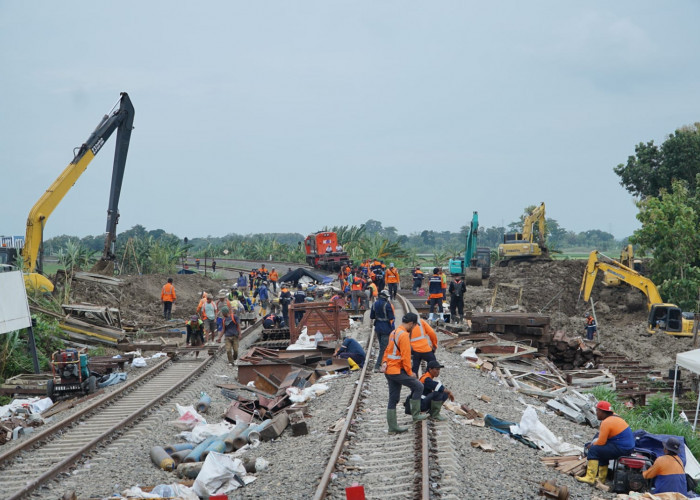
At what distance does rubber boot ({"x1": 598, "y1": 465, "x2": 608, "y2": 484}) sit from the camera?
26.8ft

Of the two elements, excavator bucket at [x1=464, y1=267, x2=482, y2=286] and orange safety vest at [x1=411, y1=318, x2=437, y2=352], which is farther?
excavator bucket at [x1=464, y1=267, x2=482, y2=286]

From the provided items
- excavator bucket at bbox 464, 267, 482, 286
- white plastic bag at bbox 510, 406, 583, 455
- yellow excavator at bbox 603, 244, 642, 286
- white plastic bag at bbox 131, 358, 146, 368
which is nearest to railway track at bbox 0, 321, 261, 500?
white plastic bag at bbox 131, 358, 146, 368

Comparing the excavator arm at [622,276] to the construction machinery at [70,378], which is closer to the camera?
the construction machinery at [70,378]

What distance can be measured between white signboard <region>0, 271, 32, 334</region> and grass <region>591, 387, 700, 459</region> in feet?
46.2

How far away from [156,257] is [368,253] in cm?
1540

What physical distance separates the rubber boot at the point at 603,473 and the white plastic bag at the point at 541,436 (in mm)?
1186

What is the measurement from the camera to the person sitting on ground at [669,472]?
7.74 m

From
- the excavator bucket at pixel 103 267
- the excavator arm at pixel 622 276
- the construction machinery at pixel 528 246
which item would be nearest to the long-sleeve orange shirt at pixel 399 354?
the excavator arm at pixel 622 276

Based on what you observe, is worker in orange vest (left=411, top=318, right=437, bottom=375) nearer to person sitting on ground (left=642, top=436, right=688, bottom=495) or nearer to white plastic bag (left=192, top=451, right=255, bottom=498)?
white plastic bag (left=192, top=451, right=255, bottom=498)

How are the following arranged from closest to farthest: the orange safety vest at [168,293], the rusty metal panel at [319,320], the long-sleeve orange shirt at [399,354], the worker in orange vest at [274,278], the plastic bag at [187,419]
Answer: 1. the long-sleeve orange shirt at [399,354]
2. the plastic bag at [187,419]
3. the rusty metal panel at [319,320]
4. the orange safety vest at [168,293]
5. the worker in orange vest at [274,278]

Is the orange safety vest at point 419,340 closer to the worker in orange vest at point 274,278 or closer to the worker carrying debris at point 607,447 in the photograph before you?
the worker carrying debris at point 607,447

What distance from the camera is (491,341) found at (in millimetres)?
18469

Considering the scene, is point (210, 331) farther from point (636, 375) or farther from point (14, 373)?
point (636, 375)

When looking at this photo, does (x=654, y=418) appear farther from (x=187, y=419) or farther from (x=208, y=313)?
(x=208, y=313)
